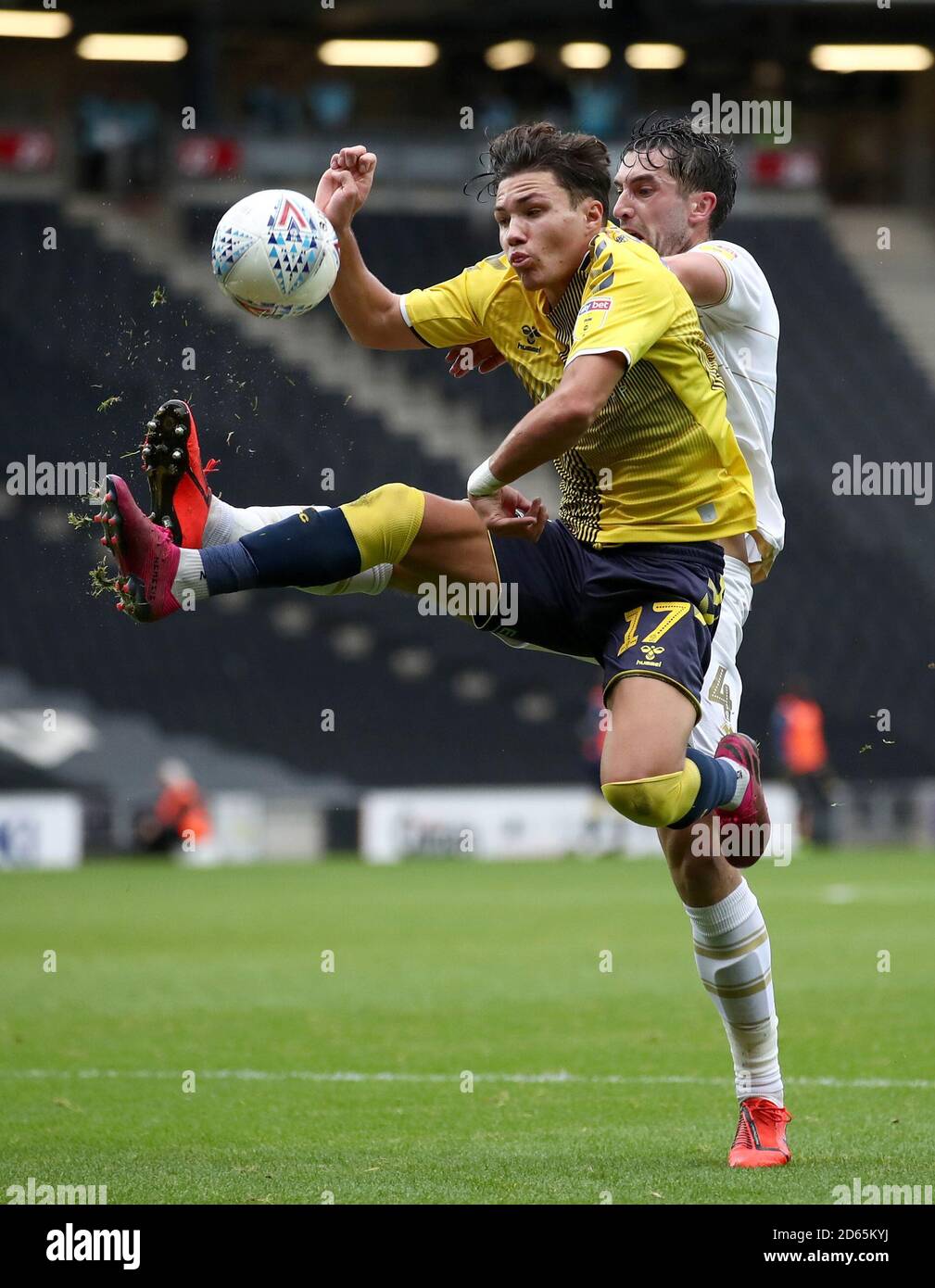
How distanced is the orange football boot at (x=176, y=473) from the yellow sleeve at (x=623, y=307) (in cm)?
100

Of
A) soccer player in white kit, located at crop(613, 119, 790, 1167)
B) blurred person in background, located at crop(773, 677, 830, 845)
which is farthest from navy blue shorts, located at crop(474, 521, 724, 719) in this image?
blurred person in background, located at crop(773, 677, 830, 845)

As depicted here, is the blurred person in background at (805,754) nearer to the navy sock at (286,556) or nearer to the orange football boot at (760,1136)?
the orange football boot at (760,1136)

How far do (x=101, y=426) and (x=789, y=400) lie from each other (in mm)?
18596

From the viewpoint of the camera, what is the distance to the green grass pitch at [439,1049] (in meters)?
4.62

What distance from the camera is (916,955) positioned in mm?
10344

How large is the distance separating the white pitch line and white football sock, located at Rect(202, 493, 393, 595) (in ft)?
7.06

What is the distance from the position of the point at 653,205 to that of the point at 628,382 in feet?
2.23

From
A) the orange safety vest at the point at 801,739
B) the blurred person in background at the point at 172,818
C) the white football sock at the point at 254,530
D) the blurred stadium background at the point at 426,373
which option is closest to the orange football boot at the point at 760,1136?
the white football sock at the point at 254,530

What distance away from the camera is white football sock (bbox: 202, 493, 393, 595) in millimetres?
4855

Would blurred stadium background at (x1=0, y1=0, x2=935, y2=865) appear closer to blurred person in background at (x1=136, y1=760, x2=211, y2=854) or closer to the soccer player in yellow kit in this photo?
blurred person in background at (x1=136, y1=760, x2=211, y2=854)

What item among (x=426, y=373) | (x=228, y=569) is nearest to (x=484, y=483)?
(x=228, y=569)

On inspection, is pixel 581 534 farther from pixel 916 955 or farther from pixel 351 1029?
pixel 916 955

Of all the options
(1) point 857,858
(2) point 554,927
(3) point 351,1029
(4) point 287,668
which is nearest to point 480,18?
(4) point 287,668

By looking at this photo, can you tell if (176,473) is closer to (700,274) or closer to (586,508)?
(586,508)
